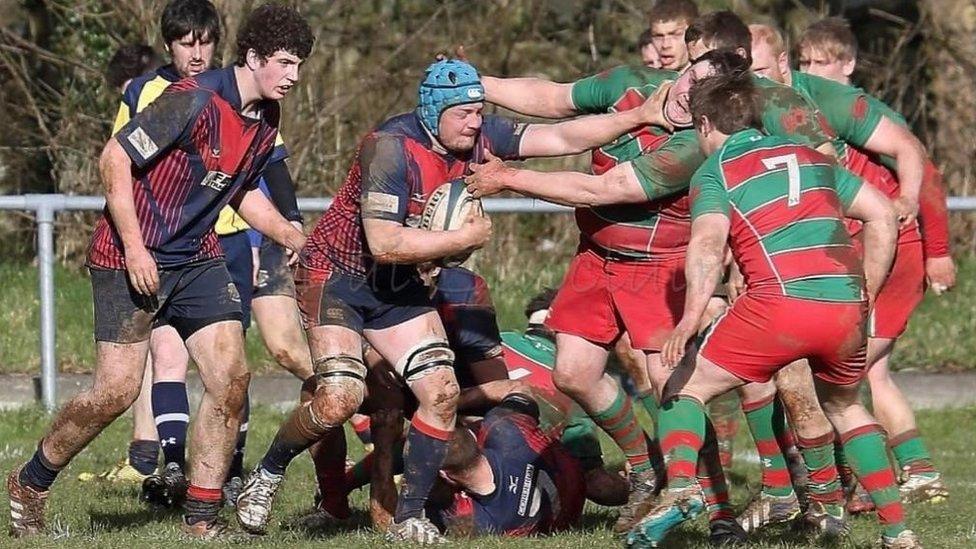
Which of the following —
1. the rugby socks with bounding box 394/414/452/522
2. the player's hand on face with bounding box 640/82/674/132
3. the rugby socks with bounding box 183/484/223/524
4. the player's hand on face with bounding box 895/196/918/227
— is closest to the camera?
the rugby socks with bounding box 394/414/452/522

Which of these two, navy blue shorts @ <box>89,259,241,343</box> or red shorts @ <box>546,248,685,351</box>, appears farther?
red shorts @ <box>546,248,685,351</box>

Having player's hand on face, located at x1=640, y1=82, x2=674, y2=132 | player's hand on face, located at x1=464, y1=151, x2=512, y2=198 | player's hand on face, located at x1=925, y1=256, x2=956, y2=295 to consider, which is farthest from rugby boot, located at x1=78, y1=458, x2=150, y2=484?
player's hand on face, located at x1=925, y1=256, x2=956, y2=295

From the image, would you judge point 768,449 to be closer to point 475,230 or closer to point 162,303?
point 475,230

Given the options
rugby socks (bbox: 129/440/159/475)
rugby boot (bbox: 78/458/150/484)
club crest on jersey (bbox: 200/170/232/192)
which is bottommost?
rugby boot (bbox: 78/458/150/484)

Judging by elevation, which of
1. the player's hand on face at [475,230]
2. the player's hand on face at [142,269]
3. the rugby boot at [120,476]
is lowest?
the rugby boot at [120,476]

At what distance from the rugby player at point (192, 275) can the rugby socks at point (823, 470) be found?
2.20m

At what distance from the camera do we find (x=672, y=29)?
7.86 metres

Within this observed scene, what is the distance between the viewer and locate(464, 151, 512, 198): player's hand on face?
Answer: 638 centimetres

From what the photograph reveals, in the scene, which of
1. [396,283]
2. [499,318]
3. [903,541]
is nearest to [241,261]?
[396,283]

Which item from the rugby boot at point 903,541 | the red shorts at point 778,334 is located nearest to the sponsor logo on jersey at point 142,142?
the red shorts at point 778,334

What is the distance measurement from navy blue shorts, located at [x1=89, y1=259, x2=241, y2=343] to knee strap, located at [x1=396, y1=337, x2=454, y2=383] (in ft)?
2.31

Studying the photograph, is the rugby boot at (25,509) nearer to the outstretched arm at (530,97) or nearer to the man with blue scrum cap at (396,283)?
the man with blue scrum cap at (396,283)

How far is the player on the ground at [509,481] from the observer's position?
22.1 feet

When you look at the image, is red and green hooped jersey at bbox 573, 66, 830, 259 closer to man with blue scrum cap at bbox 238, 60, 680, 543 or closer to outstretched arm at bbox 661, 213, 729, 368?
man with blue scrum cap at bbox 238, 60, 680, 543
